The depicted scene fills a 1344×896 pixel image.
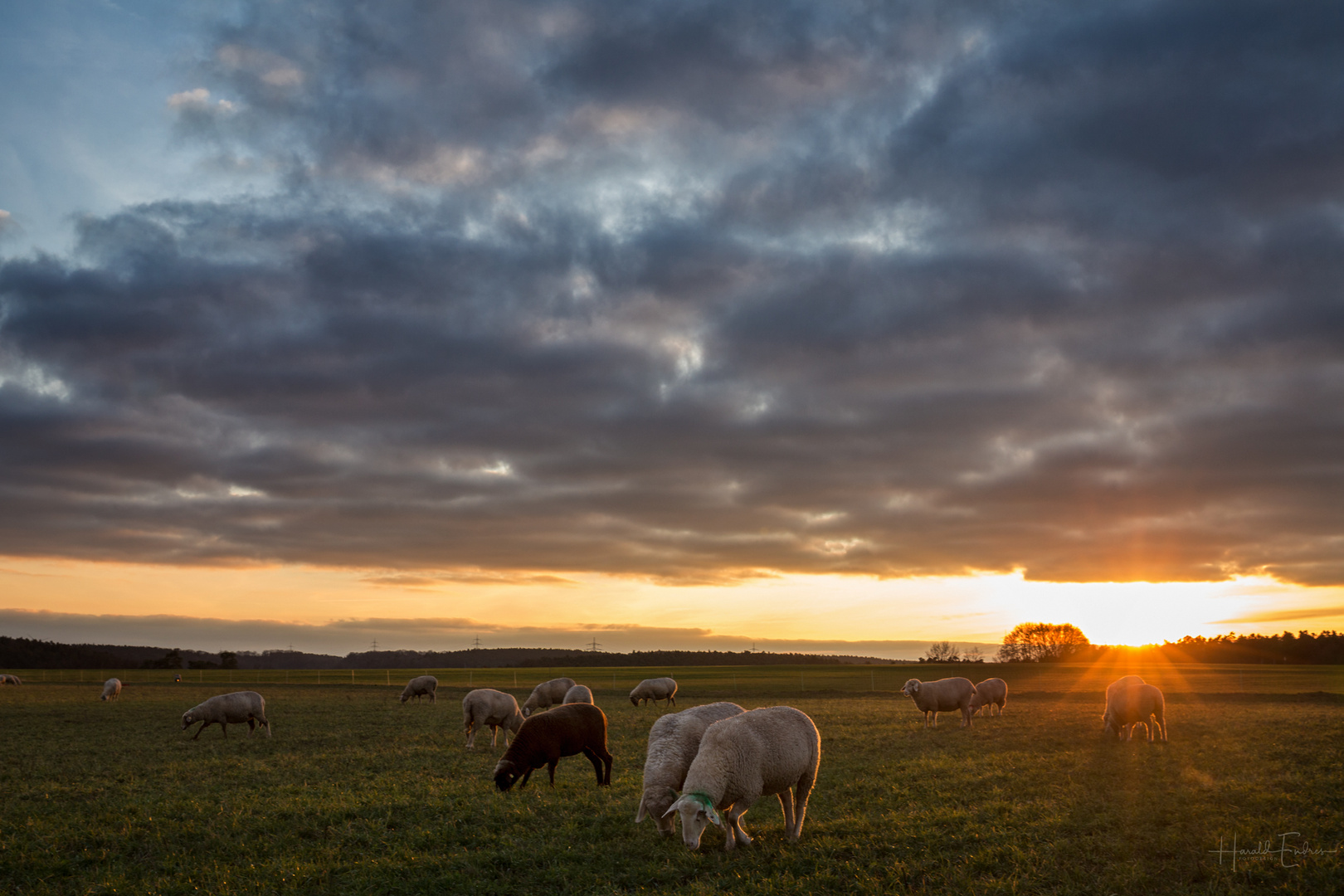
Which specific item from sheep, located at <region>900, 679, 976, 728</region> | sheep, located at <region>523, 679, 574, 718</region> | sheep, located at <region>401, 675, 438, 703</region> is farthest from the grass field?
sheep, located at <region>401, 675, 438, 703</region>

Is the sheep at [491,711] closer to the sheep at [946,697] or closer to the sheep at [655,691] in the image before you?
the sheep at [946,697]

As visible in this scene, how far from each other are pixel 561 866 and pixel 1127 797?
34.7ft

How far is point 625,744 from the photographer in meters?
24.8

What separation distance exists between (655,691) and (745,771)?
40.8 meters

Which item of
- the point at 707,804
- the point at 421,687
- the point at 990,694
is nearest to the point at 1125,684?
the point at 990,694

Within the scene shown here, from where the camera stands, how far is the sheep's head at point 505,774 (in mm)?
15719

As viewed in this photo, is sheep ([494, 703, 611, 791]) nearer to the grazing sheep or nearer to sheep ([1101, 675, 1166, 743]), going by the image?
sheep ([1101, 675, 1166, 743])

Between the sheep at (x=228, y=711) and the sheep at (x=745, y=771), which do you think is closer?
the sheep at (x=745, y=771)

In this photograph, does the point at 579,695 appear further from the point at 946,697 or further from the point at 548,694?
the point at 946,697

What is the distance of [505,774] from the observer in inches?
620

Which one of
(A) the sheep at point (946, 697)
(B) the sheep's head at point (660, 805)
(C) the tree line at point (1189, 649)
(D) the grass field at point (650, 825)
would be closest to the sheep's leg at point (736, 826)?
(D) the grass field at point (650, 825)

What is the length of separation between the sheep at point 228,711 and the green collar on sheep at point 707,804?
2209cm

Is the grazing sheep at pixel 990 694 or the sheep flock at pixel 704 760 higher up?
the sheep flock at pixel 704 760

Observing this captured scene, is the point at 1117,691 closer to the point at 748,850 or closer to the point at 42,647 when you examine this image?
the point at 748,850
